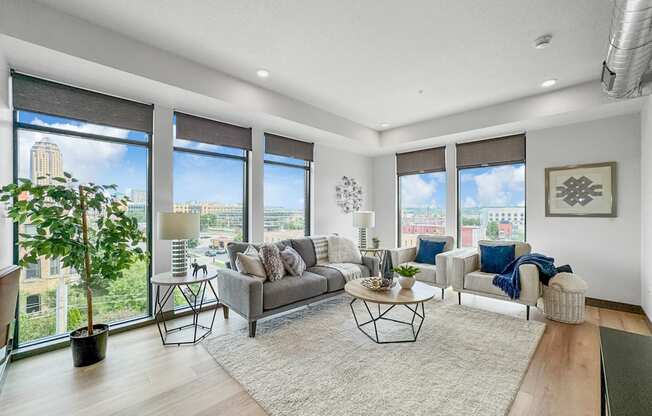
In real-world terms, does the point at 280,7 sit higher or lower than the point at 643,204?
higher

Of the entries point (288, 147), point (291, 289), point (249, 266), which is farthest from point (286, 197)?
point (291, 289)

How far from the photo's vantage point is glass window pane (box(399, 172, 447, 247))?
5.57 meters

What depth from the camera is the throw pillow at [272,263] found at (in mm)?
3346

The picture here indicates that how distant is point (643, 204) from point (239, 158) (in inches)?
206

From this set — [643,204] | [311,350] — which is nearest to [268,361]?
[311,350]

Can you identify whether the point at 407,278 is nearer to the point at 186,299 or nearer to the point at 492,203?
the point at 186,299

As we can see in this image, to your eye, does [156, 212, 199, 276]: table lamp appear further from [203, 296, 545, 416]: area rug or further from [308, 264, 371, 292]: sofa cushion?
[308, 264, 371, 292]: sofa cushion

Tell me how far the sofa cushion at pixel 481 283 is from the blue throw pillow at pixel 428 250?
0.72 metres

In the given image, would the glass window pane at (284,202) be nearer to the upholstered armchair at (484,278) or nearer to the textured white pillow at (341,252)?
the textured white pillow at (341,252)

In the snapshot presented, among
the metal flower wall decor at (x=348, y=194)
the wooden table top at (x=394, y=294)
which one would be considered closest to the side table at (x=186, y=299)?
the wooden table top at (x=394, y=294)

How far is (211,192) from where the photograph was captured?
4039 mm

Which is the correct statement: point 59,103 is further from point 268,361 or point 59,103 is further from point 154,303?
point 268,361

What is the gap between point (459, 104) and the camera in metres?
4.27

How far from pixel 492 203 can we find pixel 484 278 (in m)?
1.77
